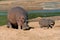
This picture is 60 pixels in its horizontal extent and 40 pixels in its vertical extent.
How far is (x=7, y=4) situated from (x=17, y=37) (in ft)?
71.4

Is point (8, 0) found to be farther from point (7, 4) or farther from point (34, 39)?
point (34, 39)

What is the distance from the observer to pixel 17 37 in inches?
336

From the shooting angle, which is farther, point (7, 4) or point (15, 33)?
point (7, 4)

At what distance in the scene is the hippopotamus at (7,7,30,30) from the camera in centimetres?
1065

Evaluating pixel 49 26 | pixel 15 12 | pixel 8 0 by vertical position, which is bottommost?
pixel 8 0

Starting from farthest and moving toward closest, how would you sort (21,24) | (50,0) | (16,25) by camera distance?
(50,0) < (16,25) < (21,24)

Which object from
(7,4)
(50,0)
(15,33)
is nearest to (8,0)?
(7,4)

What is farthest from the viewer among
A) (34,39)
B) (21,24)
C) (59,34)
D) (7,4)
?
(7,4)

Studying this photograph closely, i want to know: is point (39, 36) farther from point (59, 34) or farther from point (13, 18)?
point (13, 18)

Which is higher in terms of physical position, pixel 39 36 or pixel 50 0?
pixel 39 36

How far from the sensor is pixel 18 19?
1087 cm

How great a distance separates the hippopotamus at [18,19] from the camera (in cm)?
1065

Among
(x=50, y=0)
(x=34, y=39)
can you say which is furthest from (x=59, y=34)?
(x=50, y=0)

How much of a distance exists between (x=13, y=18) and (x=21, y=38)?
9.42 ft
